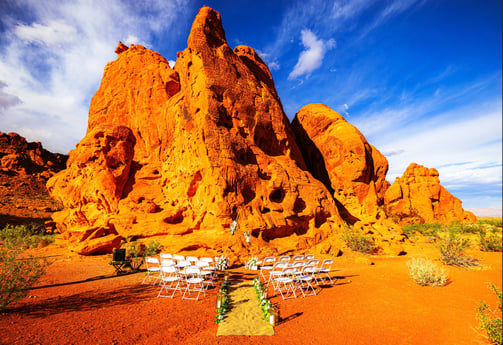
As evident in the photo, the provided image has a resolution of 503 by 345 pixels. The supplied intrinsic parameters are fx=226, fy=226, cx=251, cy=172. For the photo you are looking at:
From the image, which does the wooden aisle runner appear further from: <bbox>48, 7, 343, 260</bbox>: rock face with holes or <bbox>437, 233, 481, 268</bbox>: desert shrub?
<bbox>437, 233, 481, 268</bbox>: desert shrub

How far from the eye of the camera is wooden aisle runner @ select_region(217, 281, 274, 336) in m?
5.37

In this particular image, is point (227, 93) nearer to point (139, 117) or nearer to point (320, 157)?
point (139, 117)

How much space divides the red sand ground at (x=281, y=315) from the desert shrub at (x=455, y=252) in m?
2.09

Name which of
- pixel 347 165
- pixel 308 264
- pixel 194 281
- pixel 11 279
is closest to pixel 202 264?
pixel 194 281

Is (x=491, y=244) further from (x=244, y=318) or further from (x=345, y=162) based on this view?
(x=244, y=318)

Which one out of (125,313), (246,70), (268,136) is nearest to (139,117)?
(246,70)

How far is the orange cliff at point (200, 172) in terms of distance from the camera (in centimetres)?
1753

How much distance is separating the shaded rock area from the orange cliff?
18.9 metres

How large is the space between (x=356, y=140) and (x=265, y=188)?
18359mm

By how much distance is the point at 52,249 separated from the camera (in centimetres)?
1942

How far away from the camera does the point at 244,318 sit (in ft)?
20.4

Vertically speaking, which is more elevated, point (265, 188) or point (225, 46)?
point (225, 46)

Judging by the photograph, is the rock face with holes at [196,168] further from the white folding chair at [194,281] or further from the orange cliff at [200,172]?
the white folding chair at [194,281]

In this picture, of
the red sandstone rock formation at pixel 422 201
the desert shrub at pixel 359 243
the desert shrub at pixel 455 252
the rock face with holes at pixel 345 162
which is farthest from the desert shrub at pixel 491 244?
the red sandstone rock formation at pixel 422 201
